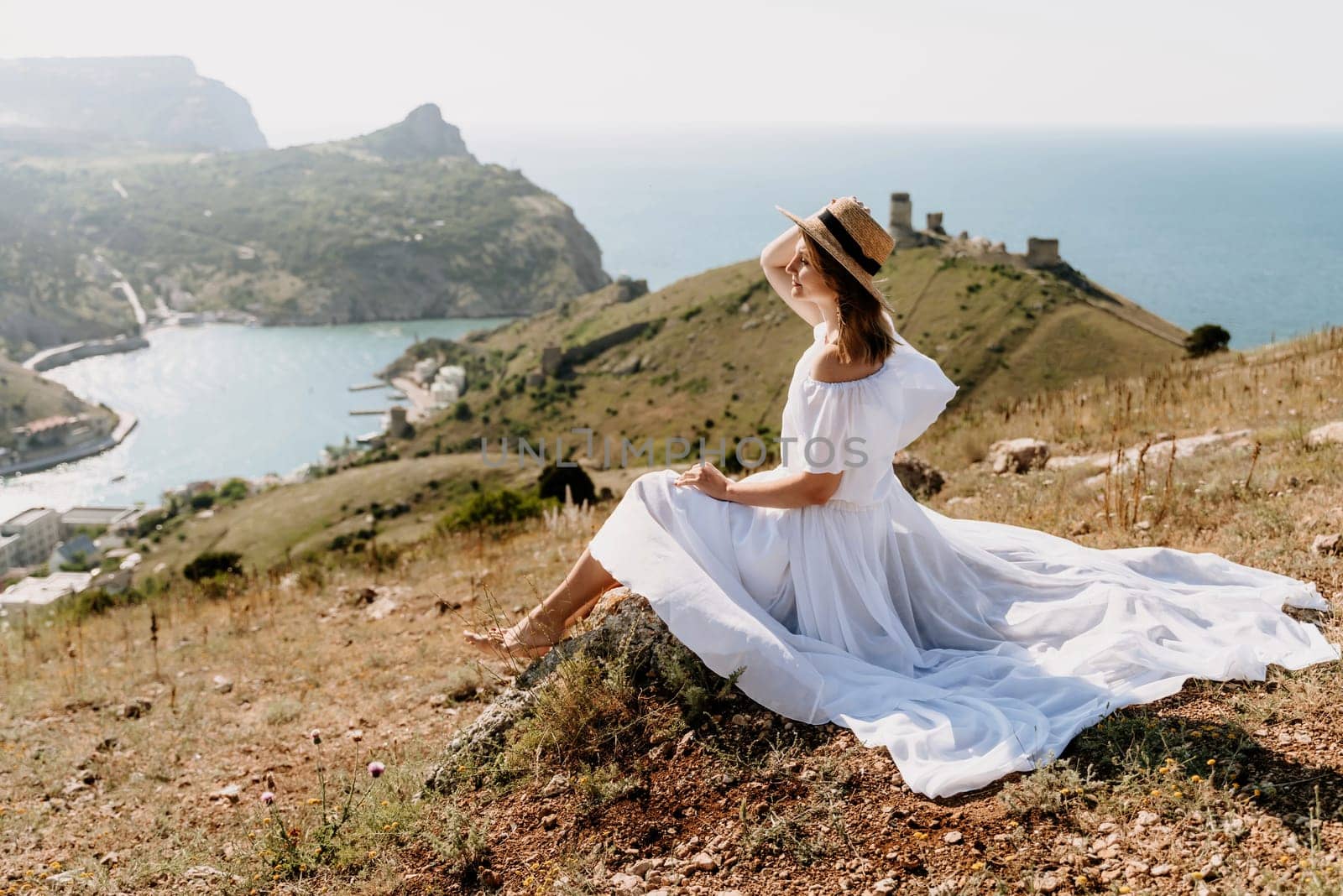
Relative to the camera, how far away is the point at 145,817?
13.2 feet

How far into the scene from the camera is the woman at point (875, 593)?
3143 millimetres

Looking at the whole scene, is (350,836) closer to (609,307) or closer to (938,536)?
(938,536)

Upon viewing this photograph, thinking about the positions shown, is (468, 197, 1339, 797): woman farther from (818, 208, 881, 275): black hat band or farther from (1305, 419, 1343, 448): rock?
(1305, 419, 1343, 448): rock

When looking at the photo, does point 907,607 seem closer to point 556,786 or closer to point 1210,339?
point 556,786

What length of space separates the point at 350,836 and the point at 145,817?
56.7 inches

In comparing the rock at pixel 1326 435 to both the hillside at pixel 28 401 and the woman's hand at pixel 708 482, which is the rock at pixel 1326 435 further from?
the hillside at pixel 28 401

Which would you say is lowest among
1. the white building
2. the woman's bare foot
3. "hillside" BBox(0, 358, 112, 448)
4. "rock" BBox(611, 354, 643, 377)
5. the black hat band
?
"hillside" BBox(0, 358, 112, 448)

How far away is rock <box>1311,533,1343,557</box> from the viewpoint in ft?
13.8

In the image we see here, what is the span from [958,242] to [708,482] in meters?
73.7

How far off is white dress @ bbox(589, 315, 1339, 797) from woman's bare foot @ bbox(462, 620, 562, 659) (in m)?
0.57

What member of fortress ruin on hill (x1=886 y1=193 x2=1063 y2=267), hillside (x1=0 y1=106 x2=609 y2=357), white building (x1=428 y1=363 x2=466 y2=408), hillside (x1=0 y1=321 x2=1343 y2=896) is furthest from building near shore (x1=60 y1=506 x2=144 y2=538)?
hillside (x1=0 y1=321 x2=1343 y2=896)

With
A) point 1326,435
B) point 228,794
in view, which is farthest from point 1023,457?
point 228,794

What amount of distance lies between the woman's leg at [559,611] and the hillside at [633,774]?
0.38 feet

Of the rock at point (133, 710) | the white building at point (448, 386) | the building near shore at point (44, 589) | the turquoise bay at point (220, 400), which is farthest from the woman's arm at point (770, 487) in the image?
the turquoise bay at point (220, 400)
